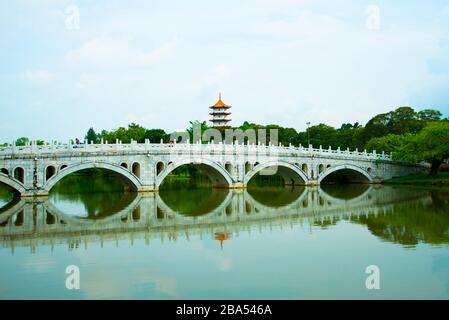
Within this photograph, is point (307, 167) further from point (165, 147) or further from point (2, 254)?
point (2, 254)

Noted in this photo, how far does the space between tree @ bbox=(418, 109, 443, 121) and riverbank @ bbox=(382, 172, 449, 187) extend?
8.98 m

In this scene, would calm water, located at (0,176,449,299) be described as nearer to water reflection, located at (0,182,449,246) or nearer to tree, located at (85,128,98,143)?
water reflection, located at (0,182,449,246)

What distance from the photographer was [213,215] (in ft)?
71.1

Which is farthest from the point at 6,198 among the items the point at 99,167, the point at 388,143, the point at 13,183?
the point at 388,143

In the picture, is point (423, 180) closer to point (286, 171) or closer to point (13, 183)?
point (286, 171)

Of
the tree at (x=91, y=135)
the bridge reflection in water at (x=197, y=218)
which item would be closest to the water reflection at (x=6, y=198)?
the bridge reflection in water at (x=197, y=218)

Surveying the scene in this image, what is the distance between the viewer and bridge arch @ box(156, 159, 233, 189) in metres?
30.7

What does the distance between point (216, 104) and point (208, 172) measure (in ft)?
80.8

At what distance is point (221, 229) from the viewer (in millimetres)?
17984

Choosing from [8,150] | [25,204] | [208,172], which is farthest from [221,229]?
[208,172]

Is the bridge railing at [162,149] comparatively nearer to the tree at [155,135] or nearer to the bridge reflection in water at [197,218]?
the bridge reflection in water at [197,218]
